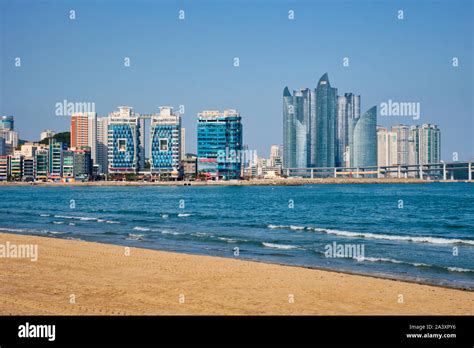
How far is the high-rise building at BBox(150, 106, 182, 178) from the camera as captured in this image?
18562 centimetres

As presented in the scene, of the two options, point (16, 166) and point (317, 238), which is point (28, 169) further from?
point (317, 238)

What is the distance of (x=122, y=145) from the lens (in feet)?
615

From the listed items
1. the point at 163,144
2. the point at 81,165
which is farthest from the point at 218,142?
the point at 81,165

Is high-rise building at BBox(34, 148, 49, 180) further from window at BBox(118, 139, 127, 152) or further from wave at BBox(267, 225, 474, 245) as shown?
wave at BBox(267, 225, 474, 245)

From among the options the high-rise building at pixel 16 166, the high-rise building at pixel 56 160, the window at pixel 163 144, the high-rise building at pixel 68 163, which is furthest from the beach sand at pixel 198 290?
the high-rise building at pixel 16 166

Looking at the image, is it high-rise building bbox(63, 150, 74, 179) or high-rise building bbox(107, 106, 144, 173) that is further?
high-rise building bbox(107, 106, 144, 173)

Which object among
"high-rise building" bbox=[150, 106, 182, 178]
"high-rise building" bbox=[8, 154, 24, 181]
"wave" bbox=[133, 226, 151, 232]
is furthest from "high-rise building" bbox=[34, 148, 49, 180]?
"wave" bbox=[133, 226, 151, 232]

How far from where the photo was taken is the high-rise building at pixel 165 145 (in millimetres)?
185625

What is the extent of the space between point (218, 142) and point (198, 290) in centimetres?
17033

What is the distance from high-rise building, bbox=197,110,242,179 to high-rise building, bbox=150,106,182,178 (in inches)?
310

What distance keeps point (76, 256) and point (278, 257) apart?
7442mm

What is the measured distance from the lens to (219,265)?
60.1 ft
